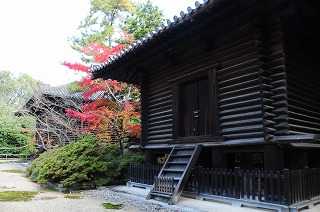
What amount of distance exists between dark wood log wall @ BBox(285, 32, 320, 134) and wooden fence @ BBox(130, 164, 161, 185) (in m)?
4.43

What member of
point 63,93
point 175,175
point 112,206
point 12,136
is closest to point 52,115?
point 63,93

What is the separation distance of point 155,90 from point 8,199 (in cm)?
581

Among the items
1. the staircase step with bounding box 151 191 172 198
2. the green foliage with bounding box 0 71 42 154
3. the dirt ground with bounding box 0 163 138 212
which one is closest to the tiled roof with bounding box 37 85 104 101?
the green foliage with bounding box 0 71 42 154

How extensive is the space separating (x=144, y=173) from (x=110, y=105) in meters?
6.70

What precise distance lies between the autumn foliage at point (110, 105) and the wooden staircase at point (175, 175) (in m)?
6.01

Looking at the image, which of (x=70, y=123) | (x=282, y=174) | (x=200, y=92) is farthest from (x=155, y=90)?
(x=70, y=123)

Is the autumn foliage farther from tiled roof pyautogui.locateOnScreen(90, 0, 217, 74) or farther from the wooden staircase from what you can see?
the wooden staircase

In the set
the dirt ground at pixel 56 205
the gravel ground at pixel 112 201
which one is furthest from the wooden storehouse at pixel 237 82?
the dirt ground at pixel 56 205

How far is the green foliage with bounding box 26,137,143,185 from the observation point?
32.2ft

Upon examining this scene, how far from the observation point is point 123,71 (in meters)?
10.8

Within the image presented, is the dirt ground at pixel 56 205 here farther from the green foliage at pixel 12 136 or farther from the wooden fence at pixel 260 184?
the green foliage at pixel 12 136

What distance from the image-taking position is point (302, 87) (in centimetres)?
733

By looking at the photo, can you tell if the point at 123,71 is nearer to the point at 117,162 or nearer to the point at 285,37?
the point at 117,162

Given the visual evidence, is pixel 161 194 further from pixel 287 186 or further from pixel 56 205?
pixel 287 186
